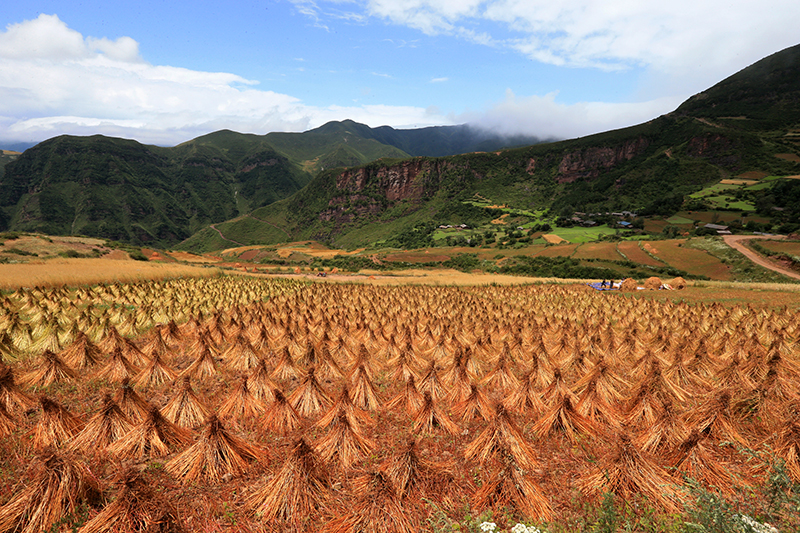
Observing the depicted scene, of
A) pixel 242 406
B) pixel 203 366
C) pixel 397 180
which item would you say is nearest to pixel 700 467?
pixel 242 406

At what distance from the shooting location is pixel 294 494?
4820mm

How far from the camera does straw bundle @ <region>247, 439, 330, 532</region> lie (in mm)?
4715

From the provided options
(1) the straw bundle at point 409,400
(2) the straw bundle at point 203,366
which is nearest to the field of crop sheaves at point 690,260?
(1) the straw bundle at point 409,400

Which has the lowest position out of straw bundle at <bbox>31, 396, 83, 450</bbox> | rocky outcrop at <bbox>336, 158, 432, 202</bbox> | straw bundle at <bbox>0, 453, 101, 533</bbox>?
straw bundle at <bbox>31, 396, 83, 450</bbox>

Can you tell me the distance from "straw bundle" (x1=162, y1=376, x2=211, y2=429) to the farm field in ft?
0.14

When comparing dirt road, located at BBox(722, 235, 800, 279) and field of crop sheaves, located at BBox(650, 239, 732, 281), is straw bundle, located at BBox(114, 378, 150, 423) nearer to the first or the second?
field of crop sheaves, located at BBox(650, 239, 732, 281)

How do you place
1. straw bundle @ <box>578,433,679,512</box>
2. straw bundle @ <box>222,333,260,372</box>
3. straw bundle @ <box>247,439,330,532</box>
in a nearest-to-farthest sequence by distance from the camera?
straw bundle @ <box>247,439,330,532</box>, straw bundle @ <box>578,433,679,512</box>, straw bundle @ <box>222,333,260,372</box>

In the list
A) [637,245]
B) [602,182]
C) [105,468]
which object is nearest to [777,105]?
[602,182]

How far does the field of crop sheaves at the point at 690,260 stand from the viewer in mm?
54500

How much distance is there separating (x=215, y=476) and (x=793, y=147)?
191 m

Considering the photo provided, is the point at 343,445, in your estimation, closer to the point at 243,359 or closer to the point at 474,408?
the point at 474,408

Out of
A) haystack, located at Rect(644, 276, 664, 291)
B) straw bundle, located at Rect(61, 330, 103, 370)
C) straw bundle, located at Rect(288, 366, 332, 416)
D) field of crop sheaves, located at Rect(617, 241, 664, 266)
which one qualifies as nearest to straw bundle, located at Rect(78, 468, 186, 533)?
straw bundle, located at Rect(288, 366, 332, 416)

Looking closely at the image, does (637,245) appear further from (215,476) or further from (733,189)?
(215,476)

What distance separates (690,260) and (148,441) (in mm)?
79526
